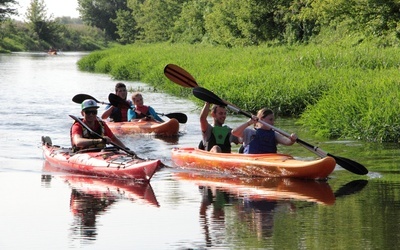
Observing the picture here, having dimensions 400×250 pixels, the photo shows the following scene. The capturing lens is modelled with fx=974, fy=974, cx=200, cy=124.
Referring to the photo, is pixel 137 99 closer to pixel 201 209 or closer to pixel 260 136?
pixel 260 136

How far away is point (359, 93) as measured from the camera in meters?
16.6

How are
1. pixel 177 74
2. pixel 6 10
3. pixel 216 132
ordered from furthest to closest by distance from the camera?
1. pixel 6 10
2. pixel 177 74
3. pixel 216 132

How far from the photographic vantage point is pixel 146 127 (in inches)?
683

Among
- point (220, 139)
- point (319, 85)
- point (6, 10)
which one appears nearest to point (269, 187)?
point (220, 139)

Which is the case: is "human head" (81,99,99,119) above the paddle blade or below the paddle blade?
below

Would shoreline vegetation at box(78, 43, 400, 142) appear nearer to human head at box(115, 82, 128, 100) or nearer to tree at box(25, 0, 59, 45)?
human head at box(115, 82, 128, 100)

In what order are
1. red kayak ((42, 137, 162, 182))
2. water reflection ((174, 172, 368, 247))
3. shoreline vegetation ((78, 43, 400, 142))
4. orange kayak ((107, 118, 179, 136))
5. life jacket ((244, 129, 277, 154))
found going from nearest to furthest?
water reflection ((174, 172, 368, 247)), red kayak ((42, 137, 162, 182)), life jacket ((244, 129, 277, 154)), shoreline vegetation ((78, 43, 400, 142)), orange kayak ((107, 118, 179, 136))

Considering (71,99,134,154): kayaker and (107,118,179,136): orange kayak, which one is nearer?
(71,99,134,154): kayaker

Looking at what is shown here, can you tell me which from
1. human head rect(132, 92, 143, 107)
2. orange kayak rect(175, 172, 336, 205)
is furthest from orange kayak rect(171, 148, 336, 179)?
human head rect(132, 92, 143, 107)

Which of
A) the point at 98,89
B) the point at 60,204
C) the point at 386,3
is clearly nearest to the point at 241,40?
the point at 98,89

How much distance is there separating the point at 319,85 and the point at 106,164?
876 cm

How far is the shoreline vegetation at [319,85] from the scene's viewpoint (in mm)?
15578

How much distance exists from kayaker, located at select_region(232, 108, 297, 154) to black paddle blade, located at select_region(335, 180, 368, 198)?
36.0 inches

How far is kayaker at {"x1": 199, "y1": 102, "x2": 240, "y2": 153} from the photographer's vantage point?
1214cm
